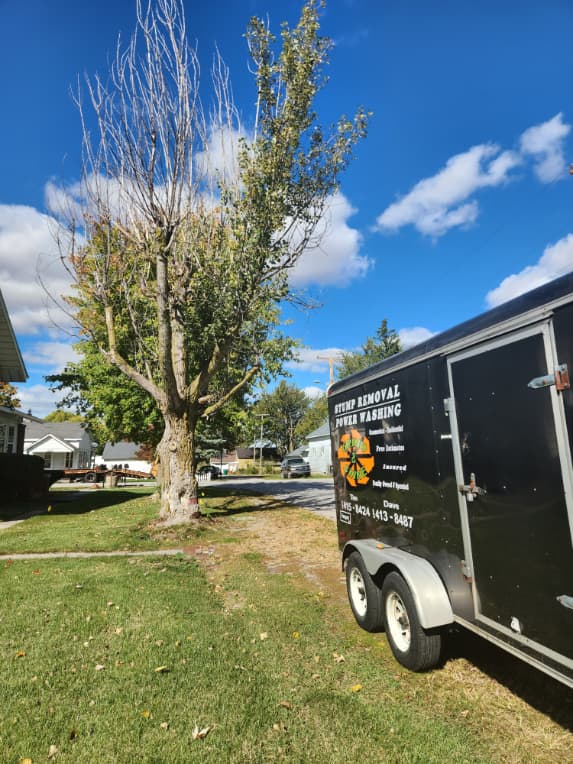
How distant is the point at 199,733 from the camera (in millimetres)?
3143

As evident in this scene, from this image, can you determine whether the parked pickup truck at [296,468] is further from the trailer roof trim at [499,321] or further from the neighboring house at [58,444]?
the trailer roof trim at [499,321]

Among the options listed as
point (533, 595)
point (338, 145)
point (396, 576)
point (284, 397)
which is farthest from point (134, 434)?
point (284, 397)

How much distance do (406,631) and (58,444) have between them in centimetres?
5215

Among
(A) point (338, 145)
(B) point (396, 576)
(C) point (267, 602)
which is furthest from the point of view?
(A) point (338, 145)

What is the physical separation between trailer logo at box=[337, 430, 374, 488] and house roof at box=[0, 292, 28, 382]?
47.1 ft

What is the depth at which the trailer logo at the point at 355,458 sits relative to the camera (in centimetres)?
532

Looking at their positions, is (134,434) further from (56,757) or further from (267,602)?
(56,757)

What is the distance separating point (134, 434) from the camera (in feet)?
68.6

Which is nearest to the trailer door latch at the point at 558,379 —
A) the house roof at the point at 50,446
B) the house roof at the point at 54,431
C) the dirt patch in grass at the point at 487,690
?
the dirt patch in grass at the point at 487,690

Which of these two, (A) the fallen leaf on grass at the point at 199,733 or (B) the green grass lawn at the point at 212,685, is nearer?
(B) the green grass lawn at the point at 212,685

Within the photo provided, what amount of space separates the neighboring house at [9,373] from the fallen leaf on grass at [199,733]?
52.4 ft

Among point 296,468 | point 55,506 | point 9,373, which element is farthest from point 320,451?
point 9,373

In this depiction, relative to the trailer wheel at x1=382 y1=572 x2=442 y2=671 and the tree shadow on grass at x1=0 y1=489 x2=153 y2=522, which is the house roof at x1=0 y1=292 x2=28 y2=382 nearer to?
the tree shadow on grass at x1=0 y1=489 x2=153 y2=522

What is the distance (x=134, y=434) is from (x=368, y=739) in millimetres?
19357
